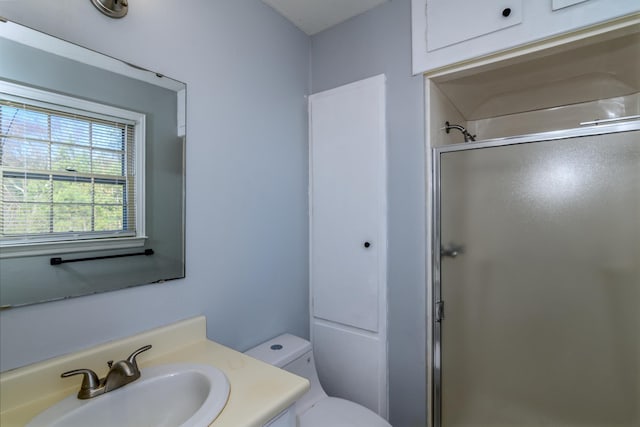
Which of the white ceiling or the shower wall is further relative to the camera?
the shower wall

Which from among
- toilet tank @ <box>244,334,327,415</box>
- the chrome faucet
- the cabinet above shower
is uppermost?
the cabinet above shower

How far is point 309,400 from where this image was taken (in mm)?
1512

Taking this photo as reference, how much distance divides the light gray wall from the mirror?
1.02 meters

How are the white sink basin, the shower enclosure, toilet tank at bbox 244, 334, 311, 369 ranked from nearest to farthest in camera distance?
the white sink basin
the shower enclosure
toilet tank at bbox 244, 334, 311, 369

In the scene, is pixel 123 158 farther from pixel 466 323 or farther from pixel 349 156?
pixel 466 323

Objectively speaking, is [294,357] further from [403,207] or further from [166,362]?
[403,207]

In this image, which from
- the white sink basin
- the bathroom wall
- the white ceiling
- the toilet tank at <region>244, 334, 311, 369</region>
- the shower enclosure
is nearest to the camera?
the white sink basin

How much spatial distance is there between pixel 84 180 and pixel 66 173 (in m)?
0.05

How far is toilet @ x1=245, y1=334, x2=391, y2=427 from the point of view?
4.36ft

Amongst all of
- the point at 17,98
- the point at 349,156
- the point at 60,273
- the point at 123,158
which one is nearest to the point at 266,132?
the point at 349,156

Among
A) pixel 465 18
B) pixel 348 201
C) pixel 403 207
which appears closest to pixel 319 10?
pixel 465 18

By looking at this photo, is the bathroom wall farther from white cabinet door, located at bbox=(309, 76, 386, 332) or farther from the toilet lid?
the toilet lid

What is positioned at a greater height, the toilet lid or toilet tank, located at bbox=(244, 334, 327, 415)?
toilet tank, located at bbox=(244, 334, 327, 415)

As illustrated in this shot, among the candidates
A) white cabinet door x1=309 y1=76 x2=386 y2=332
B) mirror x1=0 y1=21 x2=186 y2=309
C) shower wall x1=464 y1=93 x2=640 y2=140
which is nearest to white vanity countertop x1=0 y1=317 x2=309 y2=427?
mirror x1=0 y1=21 x2=186 y2=309
